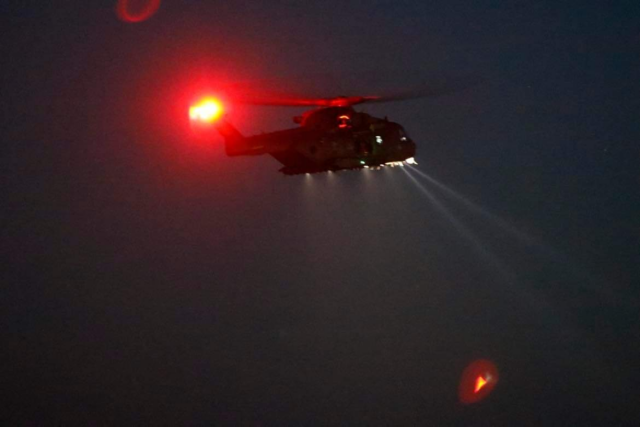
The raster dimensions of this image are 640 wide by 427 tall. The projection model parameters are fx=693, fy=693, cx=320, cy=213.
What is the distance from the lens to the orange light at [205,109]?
14656mm

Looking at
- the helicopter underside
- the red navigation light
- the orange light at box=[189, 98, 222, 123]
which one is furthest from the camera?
the helicopter underside

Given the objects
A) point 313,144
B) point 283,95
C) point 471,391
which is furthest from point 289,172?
point 471,391

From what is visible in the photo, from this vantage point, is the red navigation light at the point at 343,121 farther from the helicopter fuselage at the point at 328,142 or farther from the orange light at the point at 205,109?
the orange light at the point at 205,109

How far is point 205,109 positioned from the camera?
14.7m

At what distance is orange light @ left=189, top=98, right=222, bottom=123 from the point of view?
1466 cm

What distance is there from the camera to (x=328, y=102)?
14492 mm

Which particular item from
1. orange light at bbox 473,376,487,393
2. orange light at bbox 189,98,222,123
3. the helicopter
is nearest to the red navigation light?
the helicopter

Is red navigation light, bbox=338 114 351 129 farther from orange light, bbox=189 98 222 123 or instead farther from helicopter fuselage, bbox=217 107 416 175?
orange light, bbox=189 98 222 123

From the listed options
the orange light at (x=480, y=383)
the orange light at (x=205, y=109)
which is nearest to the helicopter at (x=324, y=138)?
the orange light at (x=205, y=109)

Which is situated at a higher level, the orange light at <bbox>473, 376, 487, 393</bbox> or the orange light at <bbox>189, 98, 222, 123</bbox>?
the orange light at <bbox>189, 98, 222, 123</bbox>

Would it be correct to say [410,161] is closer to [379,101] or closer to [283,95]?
[379,101]

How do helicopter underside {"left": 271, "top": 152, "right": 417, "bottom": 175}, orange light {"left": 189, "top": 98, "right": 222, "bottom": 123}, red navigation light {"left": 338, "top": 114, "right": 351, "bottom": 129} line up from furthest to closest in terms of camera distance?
1. helicopter underside {"left": 271, "top": 152, "right": 417, "bottom": 175}
2. orange light {"left": 189, "top": 98, "right": 222, "bottom": 123}
3. red navigation light {"left": 338, "top": 114, "right": 351, "bottom": 129}

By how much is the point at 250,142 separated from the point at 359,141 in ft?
7.67

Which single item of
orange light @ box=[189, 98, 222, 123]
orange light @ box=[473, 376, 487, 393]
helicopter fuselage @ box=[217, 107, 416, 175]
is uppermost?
orange light @ box=[189, 98, 222, 123]
